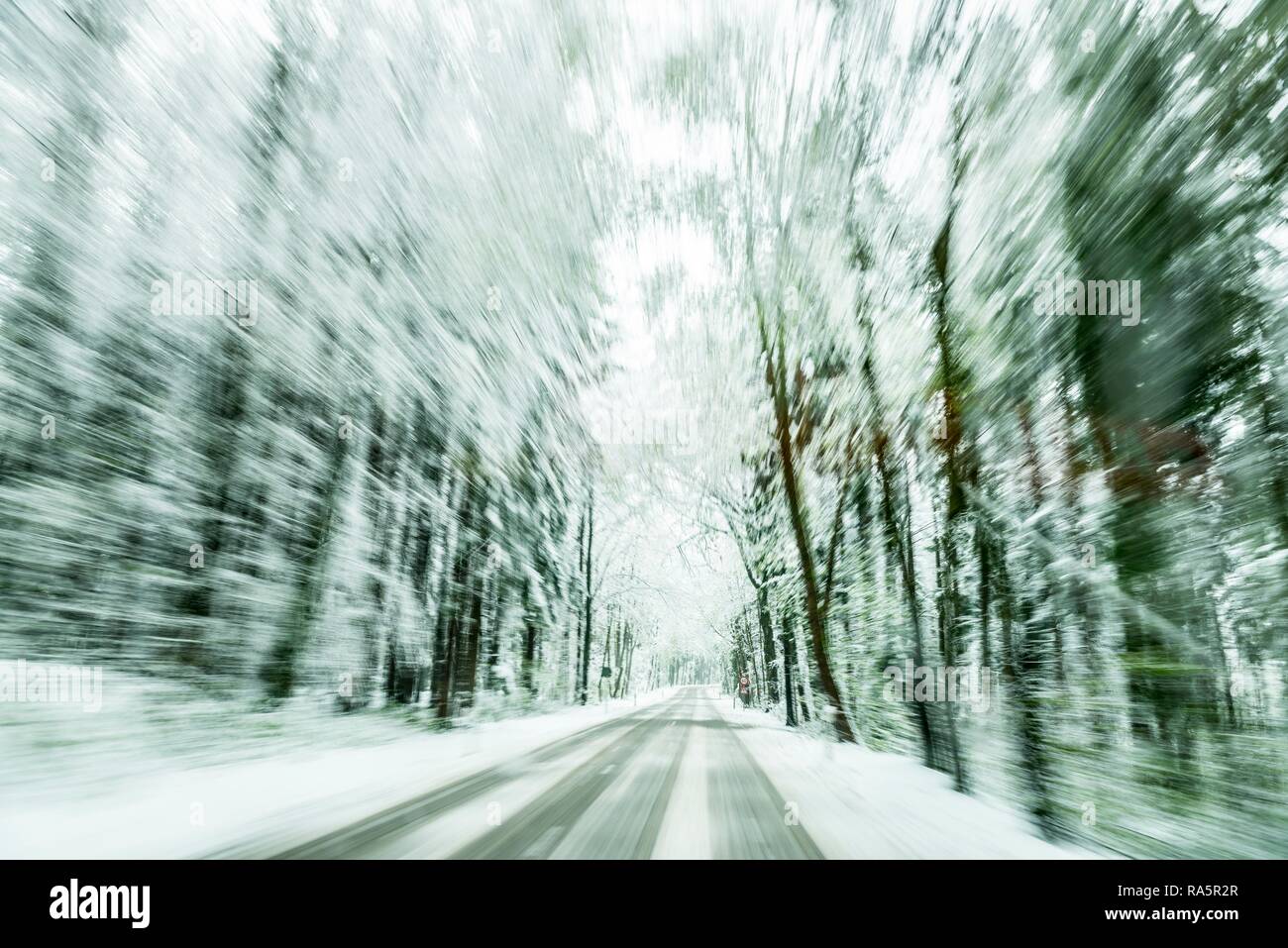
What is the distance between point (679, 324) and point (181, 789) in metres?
9.25

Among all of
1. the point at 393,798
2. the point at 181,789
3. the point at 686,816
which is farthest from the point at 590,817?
the point at 181,789

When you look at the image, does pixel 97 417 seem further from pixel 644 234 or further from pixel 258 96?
pixel 644 234

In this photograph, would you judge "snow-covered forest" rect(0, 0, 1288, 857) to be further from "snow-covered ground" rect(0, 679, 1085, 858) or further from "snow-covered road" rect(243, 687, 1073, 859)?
"snow-covered road" rect(243, 687, 1073, 859)

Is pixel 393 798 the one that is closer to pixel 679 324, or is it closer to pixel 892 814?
pixel 892 814

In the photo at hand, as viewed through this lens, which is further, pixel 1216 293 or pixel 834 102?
pixel 834 102

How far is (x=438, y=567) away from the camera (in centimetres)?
1122

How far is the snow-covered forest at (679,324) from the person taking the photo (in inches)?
167

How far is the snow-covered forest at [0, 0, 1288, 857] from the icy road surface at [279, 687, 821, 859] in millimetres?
2495

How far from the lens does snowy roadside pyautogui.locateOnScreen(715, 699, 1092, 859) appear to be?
372cm

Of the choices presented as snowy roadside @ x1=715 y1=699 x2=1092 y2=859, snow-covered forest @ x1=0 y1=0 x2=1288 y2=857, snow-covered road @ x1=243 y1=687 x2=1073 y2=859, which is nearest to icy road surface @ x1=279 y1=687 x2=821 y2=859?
snow-covered road @ x1=243 y1=687 x2=1073 y2=859

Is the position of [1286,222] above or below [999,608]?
above

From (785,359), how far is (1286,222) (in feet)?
26.3

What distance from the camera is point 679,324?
10898 millimetres
